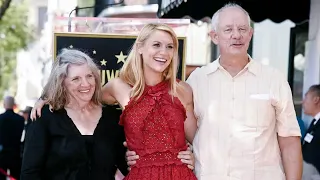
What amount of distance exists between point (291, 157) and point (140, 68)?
40.5 inches

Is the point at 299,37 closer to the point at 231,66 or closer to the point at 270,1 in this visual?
the point at 270,1

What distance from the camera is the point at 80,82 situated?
3182 mm

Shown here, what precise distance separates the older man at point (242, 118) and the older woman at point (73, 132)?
550 mm

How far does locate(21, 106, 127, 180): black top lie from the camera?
309 cm

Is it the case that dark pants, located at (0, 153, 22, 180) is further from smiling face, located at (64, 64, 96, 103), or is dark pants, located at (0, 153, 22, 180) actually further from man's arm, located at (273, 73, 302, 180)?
man's arm, located at (273, 73, 302, 180)

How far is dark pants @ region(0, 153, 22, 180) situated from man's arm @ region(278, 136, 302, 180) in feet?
23.3

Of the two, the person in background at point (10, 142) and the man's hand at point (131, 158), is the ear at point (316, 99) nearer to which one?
the man's hand at point (131, 158)

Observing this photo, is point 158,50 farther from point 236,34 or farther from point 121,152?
point 121,152

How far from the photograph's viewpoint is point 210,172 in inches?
126

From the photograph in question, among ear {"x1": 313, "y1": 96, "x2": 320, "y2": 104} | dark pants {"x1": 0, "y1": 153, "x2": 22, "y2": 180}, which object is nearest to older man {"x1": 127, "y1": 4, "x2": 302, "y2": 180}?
ear {"x1": 313, "y1": 96, "x2": 320, "y2": 104}

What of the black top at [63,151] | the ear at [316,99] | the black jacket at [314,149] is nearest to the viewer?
the black top at [63,151]

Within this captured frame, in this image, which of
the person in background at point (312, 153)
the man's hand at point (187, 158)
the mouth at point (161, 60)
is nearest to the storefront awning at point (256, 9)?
the person in background at point (312, 153)

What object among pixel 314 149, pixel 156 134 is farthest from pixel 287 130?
pixel 314 149

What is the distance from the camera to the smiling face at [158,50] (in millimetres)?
3201
